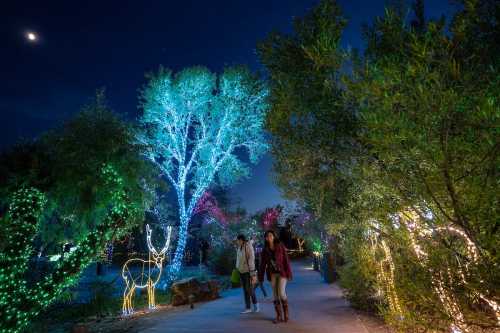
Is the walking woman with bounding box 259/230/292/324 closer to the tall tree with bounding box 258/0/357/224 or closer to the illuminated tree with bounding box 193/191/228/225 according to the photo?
the tall tree with bounding box 258/0/357/224

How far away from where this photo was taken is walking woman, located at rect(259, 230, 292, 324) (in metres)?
7.74

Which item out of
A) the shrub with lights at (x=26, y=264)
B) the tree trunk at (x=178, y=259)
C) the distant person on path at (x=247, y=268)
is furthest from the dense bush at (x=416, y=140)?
the tree trunk at (x=178, y=259)

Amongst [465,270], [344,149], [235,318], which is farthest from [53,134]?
[465,270]

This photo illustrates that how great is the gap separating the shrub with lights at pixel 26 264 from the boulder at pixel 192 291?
10.8 ft

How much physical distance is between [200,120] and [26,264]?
1126 cm

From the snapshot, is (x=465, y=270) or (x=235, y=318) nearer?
(x=465, y=270)

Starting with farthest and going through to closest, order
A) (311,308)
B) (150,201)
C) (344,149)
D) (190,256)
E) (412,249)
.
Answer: (190,256) < (150,201) < (311,308) < (344,149) < (412,249)

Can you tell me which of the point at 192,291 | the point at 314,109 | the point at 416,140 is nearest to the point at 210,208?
the point at 192,291

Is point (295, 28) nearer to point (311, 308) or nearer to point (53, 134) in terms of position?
point (311, 308)

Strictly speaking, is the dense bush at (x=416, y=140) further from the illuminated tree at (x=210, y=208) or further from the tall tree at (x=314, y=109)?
the illuminated tree at (x=210, y=208)

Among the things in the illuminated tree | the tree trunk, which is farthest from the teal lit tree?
the illuminated tree

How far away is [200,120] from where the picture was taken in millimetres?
18547

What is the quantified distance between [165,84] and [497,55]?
15.8 meters

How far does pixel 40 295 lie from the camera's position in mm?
8703
